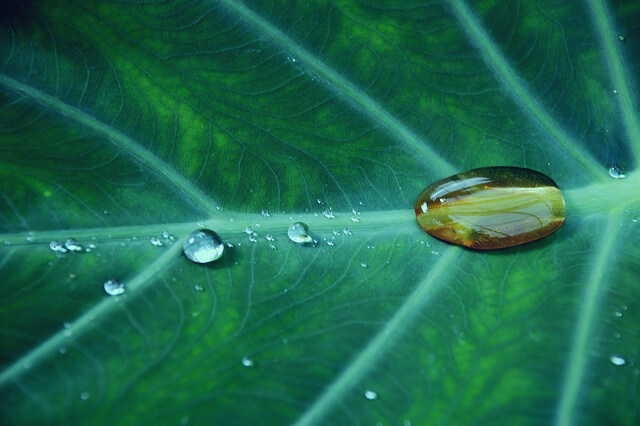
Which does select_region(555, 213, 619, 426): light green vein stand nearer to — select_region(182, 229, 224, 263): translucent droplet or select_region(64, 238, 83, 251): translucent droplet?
select_region(182, 229, 224, 263): translucent droplet

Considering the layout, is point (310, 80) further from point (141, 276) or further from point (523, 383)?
point (523, 383)

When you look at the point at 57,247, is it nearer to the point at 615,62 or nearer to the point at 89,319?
the point at 89,319

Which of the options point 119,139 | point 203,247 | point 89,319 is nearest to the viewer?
point 89,319

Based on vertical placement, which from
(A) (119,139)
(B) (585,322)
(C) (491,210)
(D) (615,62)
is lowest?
(A) (119,139)

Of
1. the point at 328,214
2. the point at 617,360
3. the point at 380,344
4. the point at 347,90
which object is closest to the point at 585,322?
the point at 617,360

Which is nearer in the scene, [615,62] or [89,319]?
[89,319]

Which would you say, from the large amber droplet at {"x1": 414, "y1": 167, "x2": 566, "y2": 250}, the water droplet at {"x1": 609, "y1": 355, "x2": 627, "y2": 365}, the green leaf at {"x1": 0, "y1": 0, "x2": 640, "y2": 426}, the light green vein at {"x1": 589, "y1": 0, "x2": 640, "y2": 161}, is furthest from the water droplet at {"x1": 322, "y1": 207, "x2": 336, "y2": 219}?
the light green vein at {"x1": 589, "y1": 0, "x2": 640, "y2": 161}
